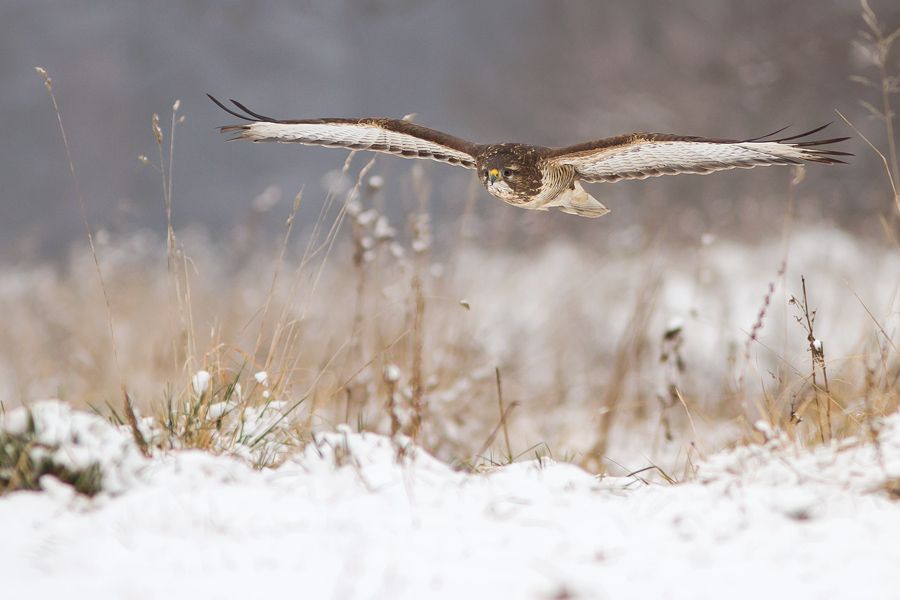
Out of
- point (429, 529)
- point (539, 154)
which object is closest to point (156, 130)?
point (539, 154)

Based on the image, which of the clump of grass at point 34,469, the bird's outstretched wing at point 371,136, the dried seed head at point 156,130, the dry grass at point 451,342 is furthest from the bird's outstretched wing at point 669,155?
the clump of grass at point 34,469

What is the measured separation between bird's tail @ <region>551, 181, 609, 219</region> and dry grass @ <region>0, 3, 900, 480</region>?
520mm

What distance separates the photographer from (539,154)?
97.3 inches

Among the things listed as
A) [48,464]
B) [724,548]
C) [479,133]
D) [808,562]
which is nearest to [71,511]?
[48,464]

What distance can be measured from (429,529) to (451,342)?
262cm

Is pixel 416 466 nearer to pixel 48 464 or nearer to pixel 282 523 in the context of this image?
pixel 282 523

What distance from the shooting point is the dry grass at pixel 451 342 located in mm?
1986

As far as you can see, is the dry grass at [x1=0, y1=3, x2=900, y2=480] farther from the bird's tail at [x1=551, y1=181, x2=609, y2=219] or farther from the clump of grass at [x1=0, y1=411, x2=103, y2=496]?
the bird's tail at [x1=551, y1=181, x2=609, y2=219]

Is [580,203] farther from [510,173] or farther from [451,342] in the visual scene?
[451,342]

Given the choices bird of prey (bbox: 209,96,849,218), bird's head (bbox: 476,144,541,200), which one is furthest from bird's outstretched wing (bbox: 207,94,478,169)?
bird's head (bbox: 476,144,541,200)

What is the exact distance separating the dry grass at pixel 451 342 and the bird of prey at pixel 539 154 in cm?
26

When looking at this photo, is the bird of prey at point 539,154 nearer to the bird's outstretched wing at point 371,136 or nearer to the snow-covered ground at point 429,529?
the bird's outstretched wing at point 371,136

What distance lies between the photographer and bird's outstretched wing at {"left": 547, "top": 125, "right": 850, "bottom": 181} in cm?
215

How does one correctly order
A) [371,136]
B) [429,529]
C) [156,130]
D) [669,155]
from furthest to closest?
[371,136] < [669,155] < [156,130] < [429,529]
